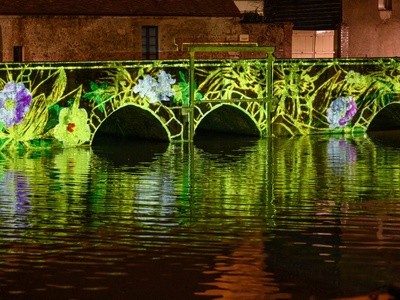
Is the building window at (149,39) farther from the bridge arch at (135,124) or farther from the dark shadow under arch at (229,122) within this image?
the bridge arch at (135,124)

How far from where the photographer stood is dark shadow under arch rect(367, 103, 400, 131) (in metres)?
22.3

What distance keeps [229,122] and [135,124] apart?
8.27 feet

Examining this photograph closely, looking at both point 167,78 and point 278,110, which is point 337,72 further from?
point 167,78

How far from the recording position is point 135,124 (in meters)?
19.9

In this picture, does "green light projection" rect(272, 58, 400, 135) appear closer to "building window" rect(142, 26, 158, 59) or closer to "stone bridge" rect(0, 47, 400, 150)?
"stone bridge" rect(0, 47, 400, 150)

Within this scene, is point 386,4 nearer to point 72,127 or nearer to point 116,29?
point 116,29

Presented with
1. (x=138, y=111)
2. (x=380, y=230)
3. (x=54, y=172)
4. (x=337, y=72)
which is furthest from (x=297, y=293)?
(x=337, y=72)

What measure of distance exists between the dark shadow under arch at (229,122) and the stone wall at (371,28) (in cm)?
1710

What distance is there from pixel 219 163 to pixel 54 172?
2947mm

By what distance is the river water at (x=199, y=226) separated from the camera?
705 cm

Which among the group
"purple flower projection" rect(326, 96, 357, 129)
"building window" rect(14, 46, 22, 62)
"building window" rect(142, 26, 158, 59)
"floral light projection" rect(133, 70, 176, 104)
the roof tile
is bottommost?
"purple flower projection" rect(326, 96, 357, 129)

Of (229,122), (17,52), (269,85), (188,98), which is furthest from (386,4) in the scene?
(188,98)

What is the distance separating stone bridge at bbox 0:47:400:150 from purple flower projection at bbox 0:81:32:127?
2 centimetres

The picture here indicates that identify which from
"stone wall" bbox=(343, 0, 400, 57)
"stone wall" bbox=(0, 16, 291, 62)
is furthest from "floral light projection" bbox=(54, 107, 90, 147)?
"stone wall" bbox=(343, 0, 400, 57)
